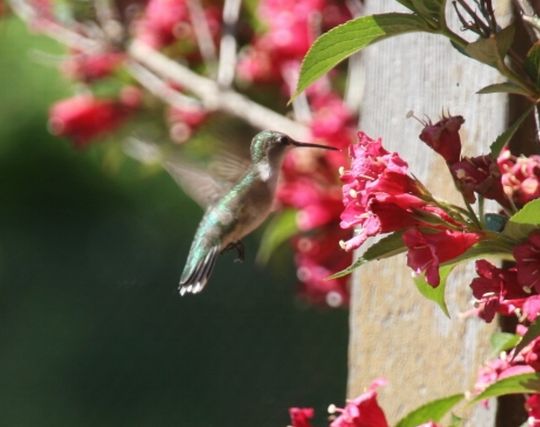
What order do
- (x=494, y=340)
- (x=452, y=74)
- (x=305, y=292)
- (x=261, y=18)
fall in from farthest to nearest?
(x=261, y=18) → (x=305, y=292) → (x=452, y=74) → (x=494, y=340)

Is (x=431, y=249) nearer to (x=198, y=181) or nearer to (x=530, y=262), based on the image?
(x=530, y=262)

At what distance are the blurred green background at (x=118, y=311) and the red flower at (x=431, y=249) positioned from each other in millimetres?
3066

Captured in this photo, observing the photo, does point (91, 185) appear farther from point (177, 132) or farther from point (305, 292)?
point (305, 292)

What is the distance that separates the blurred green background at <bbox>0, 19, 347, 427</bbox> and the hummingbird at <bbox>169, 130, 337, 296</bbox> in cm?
225

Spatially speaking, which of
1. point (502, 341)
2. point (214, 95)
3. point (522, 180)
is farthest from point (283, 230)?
point (522, 180)

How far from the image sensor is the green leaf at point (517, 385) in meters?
1.24

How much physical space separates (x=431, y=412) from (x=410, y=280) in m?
0.27

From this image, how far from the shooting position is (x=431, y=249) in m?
1.14

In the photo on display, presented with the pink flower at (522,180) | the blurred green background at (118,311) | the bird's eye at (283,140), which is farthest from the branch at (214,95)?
the pink flower at (522,180)

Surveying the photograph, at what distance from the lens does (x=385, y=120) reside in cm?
168

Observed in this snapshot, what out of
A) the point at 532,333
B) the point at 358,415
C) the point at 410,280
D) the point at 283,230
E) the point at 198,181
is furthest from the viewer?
the point at 283,230

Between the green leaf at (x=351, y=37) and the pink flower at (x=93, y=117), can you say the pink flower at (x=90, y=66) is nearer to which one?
the pink flower at (x=93, y=117)

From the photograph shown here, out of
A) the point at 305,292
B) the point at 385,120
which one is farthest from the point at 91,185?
A: the point at 385,120

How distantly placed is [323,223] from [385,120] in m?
0.98
